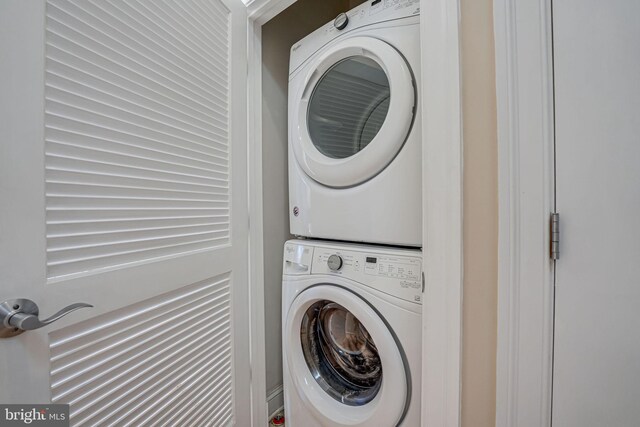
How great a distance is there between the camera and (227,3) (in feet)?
3.26

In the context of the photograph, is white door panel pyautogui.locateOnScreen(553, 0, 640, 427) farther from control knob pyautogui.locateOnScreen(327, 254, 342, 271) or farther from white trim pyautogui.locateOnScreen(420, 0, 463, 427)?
control knob pyautogui.locateOnScreen(327, 254, 342, 271)

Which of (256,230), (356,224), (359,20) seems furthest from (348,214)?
(359,20)

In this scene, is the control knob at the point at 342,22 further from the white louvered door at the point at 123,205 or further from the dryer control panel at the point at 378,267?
the dryer control panel at the point at 378,267

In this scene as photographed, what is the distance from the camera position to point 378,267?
0.81 m

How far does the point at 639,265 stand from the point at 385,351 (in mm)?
586

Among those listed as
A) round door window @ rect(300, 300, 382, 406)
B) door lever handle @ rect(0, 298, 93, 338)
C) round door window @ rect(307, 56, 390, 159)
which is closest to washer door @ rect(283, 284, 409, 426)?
round door window @ rect(300, 300, 382, 406)

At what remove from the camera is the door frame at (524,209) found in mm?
505

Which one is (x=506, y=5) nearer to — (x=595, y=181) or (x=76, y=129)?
(x=595, y=181)

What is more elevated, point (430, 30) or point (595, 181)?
point (430, 30)

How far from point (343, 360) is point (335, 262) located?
1.54ft

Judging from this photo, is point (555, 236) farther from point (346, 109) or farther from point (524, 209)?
point (346, 109)

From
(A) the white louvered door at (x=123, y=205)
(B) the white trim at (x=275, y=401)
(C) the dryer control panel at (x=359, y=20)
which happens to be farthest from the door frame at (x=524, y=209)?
A: (B) the white trim at (x=275, y=401)

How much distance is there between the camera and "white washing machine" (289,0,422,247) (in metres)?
0.78

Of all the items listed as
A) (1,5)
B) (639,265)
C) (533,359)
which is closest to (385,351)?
(533,359)
